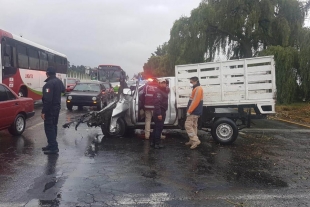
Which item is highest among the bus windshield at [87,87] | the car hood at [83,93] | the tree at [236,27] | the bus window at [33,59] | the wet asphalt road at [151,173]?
the tree at [236,27]

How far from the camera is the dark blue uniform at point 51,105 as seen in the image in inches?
268

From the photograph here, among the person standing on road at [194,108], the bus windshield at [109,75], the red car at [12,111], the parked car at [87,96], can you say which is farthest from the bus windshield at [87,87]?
the bus windshield at [109,75]

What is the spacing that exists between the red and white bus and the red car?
539 cm

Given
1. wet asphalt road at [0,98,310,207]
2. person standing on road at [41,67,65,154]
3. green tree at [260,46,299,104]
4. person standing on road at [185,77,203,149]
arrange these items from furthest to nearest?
1. green tree at [260,46,299,104]
2. person standing on road at [185,77,203,149]
3. person standing on road at [41,67,65,154]
4. wet asphalt road at [0,98,310,207]

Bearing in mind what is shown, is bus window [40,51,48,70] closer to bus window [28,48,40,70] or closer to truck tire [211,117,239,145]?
bus window [28,48,40,70]

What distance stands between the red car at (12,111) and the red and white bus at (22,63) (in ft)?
17.7

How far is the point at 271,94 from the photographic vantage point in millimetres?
7758

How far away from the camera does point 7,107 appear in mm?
8383

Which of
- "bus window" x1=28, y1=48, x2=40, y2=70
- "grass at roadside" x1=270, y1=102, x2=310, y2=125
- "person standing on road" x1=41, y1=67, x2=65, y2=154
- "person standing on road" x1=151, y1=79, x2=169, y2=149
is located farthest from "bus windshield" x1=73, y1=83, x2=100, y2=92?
"person standing on road" x1=41, y1=67, x2=65, y2=154

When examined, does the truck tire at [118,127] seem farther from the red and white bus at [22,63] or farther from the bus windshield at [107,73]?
the bus windshield at [107,73]

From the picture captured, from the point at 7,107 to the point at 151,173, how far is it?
193 inches

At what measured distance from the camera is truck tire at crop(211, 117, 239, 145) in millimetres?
7992

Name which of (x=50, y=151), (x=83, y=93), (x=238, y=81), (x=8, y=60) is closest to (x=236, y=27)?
(x=83, y=93)

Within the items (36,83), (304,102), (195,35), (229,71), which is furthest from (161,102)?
(195,35)
